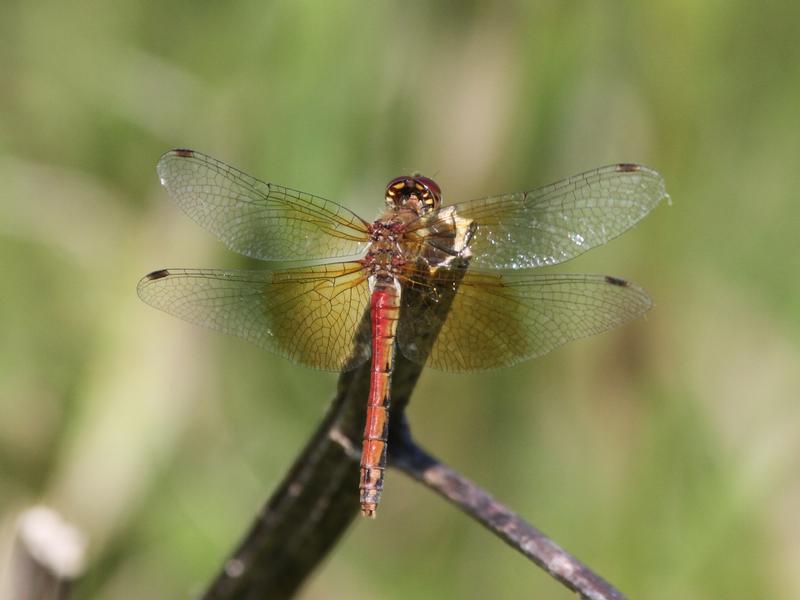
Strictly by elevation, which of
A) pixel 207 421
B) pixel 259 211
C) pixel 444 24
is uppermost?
pixel 444 24

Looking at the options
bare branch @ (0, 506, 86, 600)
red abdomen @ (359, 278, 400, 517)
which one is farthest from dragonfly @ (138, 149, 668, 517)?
bare branch @ (0, 506, 86, 600)

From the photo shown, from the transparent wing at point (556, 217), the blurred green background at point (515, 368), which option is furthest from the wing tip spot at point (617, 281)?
the blurred green background at point (515, 368)

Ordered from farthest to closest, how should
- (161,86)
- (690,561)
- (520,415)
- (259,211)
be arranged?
(161,86) < (520,415) < (690,561) < (259,211)

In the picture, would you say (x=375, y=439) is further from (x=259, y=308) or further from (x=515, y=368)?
(x=515, y=368)

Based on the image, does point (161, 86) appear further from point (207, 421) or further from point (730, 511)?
point (730, 511)

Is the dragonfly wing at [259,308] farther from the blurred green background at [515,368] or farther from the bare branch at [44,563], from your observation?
the blurred green background at [515,368]

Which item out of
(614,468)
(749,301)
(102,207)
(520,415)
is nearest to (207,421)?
(102,207)

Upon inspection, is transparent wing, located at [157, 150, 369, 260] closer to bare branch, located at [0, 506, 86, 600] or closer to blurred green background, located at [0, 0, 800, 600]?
blurred green background, located at [0, 0, 800, 600]
